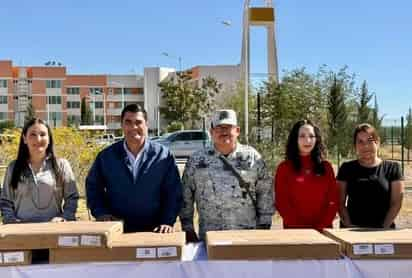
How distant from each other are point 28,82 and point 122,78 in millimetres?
14580

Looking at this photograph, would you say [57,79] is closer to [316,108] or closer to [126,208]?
[316,108]

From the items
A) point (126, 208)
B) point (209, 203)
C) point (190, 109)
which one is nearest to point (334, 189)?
point (209, 203)

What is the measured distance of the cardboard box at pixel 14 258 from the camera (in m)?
2.61

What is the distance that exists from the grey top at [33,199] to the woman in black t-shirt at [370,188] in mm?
1891

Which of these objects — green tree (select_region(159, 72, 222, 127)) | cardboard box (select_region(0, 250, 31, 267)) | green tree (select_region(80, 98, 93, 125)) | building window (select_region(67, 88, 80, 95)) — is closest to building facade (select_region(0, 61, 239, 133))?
building window (select_region(67, 88, 80, 95))

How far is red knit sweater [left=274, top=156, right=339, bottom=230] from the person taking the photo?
346 cm

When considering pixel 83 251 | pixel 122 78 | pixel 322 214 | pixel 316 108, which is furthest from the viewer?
pixel 122 78

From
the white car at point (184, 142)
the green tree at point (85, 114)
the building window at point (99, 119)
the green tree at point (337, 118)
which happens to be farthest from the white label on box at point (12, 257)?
the building window at point (99, 119)

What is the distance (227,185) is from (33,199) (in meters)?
1.26

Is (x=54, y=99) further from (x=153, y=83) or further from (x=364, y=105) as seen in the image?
(x=364, y=105)

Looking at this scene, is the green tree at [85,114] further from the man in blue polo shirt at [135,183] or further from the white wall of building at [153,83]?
the man in blue polo shirt at [135,183]

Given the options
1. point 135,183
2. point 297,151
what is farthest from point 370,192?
point 135,183

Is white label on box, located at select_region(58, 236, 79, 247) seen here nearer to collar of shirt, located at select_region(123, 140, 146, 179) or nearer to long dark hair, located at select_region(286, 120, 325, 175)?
collar of shirt, located at select_region(123, 140, 146, 179)

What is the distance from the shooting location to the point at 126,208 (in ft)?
10.7
